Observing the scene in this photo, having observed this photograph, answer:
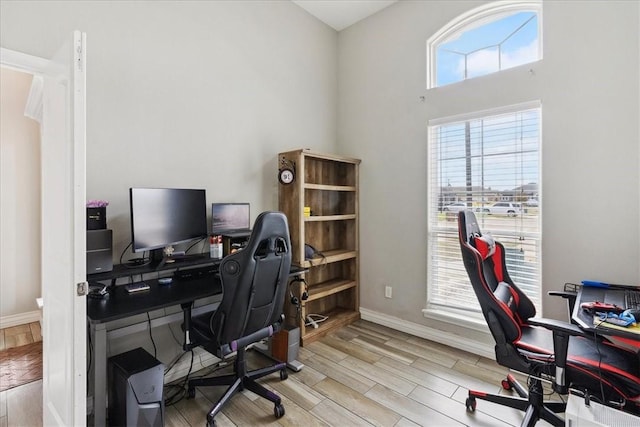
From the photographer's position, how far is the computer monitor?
190 centimetres

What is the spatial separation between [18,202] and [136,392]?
130 inches

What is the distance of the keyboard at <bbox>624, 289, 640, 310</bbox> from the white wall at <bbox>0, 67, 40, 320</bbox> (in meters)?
5.26

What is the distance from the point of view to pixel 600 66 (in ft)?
7.01

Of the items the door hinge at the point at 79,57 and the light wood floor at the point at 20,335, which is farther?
the light wood floor at the point at 20,335

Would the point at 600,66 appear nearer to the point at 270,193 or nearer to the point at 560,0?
the point at 560,0

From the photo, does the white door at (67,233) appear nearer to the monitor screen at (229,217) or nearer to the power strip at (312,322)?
the monitor screen at (229,217)

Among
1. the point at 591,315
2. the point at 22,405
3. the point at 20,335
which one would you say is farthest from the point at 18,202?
the point at 591,315

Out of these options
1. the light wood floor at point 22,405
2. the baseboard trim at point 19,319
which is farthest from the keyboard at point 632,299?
the baseboard trim at point 19,319

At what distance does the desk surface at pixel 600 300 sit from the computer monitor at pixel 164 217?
2310 millimetres

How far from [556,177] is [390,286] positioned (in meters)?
1.75

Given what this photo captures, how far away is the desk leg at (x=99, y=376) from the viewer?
5.07ft

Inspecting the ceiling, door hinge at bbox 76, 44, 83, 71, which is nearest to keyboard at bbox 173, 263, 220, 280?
door hinge at bbox 76, 44, 83, 71

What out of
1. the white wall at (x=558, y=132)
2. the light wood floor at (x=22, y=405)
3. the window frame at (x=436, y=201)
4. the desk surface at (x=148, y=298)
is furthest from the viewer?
the window frame at (x=436, y=201)

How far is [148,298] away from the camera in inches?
69.1
